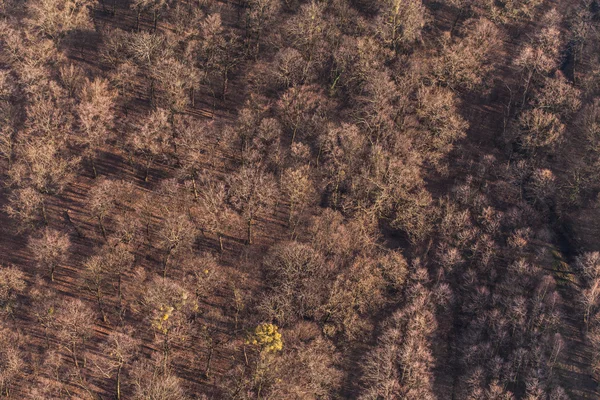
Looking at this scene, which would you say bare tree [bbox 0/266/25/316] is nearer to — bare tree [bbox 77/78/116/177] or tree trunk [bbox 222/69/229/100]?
bare tree [bbox 77/78/116/177]

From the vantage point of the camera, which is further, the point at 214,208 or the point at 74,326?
the point at 214,208

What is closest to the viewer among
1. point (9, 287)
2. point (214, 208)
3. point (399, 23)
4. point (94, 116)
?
point (9, 287)

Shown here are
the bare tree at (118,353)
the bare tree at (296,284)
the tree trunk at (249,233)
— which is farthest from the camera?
the tree trunk at (249,233)

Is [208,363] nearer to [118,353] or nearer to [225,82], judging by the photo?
[118,353]

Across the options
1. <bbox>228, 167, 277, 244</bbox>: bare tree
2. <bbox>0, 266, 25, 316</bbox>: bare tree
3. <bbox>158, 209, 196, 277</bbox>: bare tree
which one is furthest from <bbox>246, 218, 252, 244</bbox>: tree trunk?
<bbox>0, 266, 25, 316</bbox>: bare tree

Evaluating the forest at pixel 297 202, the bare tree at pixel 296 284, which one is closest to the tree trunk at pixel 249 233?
the forest at pixel 297 202

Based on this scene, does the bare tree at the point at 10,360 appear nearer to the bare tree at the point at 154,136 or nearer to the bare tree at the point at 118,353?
the bare tree at the point at 118,353

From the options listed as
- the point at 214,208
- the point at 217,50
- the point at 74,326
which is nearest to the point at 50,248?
the point at 74,326

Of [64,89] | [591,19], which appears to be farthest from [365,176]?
[591,19]

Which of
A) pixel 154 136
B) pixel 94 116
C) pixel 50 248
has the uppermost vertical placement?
pixel 94 116
